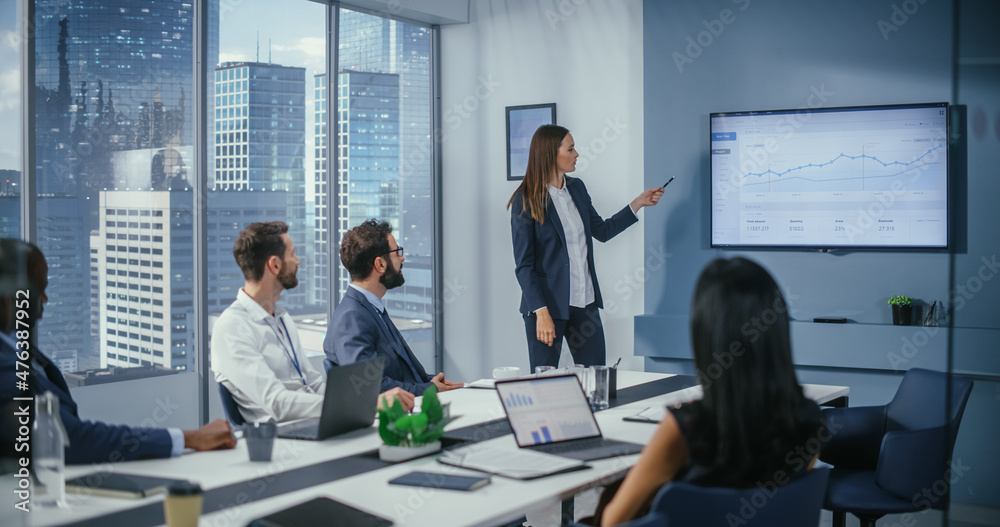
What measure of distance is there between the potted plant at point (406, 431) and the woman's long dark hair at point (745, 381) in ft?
2.48

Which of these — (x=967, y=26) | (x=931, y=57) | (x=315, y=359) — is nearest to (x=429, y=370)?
(x=315, y=359)

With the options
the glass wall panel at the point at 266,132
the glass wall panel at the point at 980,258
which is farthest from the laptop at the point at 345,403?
the glass wall panel at the point at 266,132

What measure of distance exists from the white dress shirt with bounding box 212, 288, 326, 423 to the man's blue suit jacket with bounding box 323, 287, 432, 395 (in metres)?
0.23

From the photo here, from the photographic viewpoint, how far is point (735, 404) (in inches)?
64.1

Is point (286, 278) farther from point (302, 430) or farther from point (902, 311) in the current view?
point (902, 311)

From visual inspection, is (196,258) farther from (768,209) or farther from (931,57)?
(931,57)

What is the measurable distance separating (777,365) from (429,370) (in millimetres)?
4530

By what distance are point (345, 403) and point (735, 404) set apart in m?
1.14

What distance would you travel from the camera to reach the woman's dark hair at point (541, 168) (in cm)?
433

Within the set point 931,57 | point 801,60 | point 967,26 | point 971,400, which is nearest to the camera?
point 967,26

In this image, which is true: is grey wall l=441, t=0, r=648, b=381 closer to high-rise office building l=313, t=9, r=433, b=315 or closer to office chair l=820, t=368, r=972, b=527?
high-rise office building l=313, t=9, r=433, b=315

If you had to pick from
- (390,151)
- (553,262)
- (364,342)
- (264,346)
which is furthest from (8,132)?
(390,151)

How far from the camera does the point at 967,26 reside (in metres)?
1.61

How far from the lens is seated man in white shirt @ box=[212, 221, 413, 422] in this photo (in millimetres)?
2635
